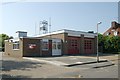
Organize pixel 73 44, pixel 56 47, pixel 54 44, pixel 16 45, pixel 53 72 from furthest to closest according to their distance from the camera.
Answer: pixel 73 44, pixel 56 47, pixel 54 44, pixel 16 45, pixel 53 72

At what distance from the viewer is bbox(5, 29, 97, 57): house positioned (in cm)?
3284

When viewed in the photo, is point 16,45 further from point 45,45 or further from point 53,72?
point 53,72

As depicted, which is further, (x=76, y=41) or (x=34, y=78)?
(x=76, y=41)

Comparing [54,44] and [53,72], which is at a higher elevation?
[54,44]

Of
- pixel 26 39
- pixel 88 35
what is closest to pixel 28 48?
pixel 26 39

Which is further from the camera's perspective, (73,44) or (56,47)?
(73,44)

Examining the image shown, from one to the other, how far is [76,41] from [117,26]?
2985 cm

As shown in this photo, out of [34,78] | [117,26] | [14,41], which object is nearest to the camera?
[34,78]

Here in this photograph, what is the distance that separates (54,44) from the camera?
3659 centimetres

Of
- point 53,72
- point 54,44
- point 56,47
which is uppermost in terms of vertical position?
point 54,44

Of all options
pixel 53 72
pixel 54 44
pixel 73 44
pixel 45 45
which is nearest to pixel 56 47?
pixel 54 44

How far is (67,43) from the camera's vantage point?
3825 centimetres

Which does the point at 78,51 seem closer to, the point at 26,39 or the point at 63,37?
the point at 63,37

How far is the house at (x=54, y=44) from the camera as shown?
32.8 metres
